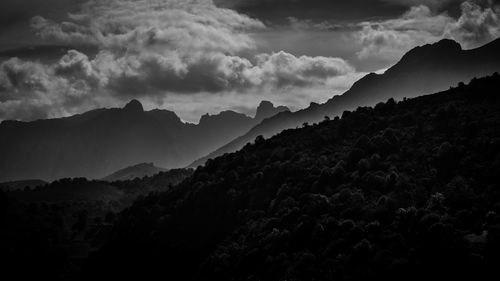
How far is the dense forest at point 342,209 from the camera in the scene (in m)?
74.8

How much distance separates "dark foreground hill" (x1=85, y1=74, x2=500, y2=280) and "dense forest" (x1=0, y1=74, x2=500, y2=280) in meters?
0.29

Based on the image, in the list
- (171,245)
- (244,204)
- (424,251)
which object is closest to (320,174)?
(244,204)

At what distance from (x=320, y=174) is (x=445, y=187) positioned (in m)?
39.8

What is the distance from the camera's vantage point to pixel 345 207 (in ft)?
338

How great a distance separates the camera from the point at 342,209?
103 metres

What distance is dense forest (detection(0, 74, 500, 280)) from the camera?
7481 cm

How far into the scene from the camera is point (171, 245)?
136250 millimetres

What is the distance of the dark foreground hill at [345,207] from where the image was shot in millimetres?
74625

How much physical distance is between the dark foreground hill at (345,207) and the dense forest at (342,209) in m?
0.29

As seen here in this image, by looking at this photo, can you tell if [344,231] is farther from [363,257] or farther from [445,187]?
[445,187]

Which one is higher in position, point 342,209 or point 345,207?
point 345,207

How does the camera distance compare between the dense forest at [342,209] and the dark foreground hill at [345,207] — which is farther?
the dense forest at [342,209]

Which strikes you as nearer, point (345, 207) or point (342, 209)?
point (342, 209)

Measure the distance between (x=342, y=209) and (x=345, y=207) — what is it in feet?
2.86
